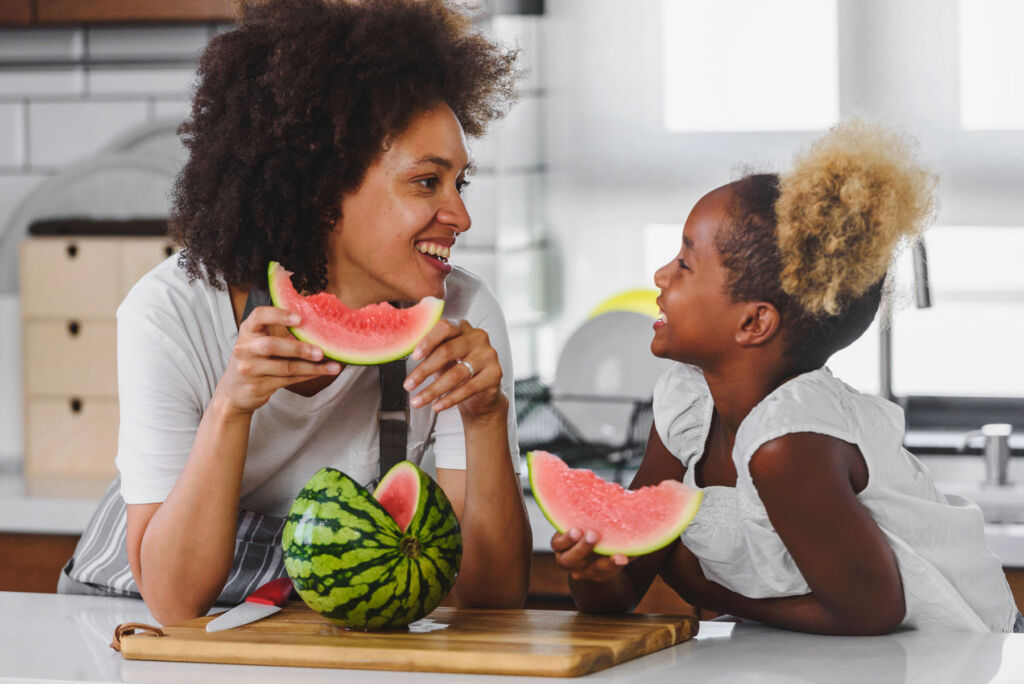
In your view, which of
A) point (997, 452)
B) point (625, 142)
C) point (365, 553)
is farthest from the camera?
point (625, 142)

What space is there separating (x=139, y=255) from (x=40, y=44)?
65 cm


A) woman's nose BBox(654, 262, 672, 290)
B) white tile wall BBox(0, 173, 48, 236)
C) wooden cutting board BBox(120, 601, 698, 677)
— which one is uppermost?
white tile wall BBox(0, 173, 48, 236)

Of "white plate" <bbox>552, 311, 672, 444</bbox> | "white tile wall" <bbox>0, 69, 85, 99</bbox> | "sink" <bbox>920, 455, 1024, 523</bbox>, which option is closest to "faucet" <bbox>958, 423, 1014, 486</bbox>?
"sink" <bbox>920, 455, 1024, 523</bbox>

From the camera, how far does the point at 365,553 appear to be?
3.28 feet

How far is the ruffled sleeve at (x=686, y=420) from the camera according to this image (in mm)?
1257

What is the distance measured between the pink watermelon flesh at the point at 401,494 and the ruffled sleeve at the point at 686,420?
312 millimetres

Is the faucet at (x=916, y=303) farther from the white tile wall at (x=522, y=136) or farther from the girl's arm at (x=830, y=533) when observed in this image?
the girl's arm at (x=830, y=533)

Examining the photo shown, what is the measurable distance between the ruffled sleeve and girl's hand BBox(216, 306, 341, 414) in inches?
13.8

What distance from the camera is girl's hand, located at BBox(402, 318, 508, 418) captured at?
1.17 metres

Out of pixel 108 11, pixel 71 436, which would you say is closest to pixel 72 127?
pixel 108 11

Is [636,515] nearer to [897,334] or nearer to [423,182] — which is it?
[423,182]

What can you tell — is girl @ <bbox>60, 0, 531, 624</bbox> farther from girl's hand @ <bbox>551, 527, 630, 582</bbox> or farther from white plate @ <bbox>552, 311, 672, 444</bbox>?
white plate @ <bbox>552, 311, 672, 444</bbox>

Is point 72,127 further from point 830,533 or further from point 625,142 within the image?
point 830,533

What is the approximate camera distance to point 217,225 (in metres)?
1.38
